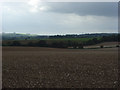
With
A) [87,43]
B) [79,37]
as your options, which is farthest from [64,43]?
[79,37]

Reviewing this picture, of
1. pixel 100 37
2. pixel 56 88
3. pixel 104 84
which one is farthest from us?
pixel 100 37

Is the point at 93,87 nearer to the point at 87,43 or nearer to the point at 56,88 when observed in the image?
the point at 56,88

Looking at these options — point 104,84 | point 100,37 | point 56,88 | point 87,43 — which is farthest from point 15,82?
point 100,37

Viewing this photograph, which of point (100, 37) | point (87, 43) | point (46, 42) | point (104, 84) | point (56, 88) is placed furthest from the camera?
point (100, 37)

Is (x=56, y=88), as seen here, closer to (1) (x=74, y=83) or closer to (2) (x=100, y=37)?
(1) (x=74, y=83)

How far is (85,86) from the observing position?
7320 mm

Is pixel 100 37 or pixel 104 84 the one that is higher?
pixel 100 37

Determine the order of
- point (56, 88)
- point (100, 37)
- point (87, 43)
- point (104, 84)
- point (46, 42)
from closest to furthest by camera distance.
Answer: point (56, 88)
point (104, 84)
point (46, 42)
point (87, 43)
point (100, 37)

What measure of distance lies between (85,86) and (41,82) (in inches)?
82.4

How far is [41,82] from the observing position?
803cm

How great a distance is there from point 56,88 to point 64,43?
40.9m

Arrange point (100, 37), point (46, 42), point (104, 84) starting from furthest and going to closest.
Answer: point (100, 37) < point (46, 42) < point (104, 84)

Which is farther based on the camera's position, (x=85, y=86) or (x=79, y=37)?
(x=79, y=37)

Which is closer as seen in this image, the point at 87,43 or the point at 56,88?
the point at 56,88
